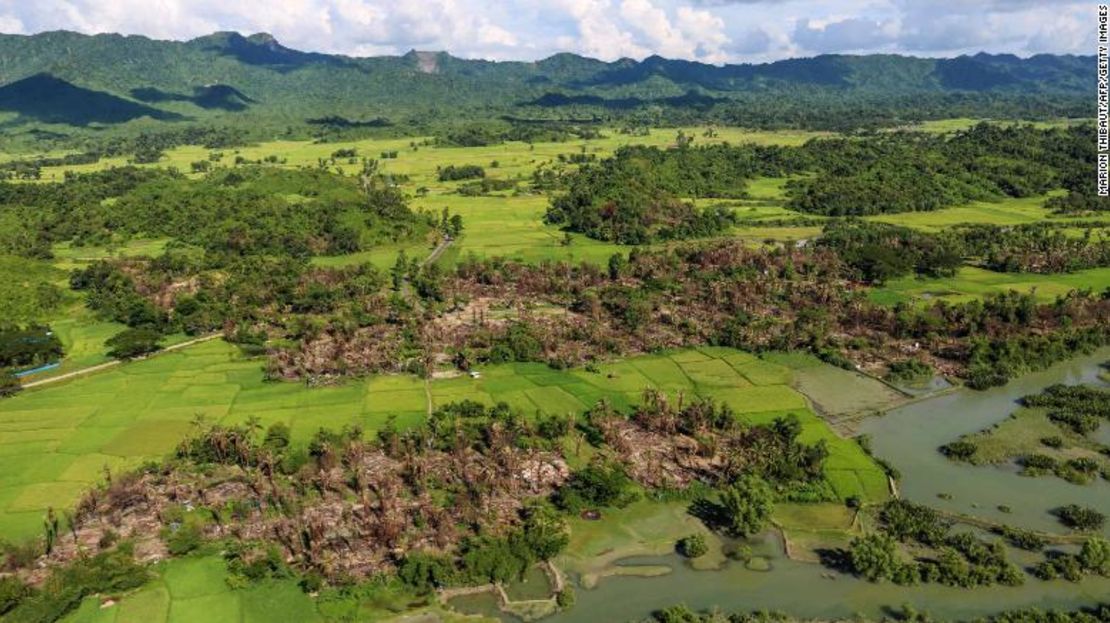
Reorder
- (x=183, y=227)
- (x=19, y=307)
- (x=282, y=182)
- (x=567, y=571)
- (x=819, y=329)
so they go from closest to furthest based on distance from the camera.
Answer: (x=567, y=571) < (x=819, y=329) < (x=19, y=307) < (x=183, y=227) < (x=282, y=182)

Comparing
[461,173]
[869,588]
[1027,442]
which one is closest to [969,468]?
[1027,442]

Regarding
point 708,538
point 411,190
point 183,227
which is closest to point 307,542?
point 708,538

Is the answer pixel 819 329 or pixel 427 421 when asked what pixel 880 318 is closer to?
pixel 819 329

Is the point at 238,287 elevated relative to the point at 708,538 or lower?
elevated

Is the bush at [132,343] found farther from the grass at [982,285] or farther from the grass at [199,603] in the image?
the grass at [982,285]

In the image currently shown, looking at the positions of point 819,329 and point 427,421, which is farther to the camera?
point 819,329

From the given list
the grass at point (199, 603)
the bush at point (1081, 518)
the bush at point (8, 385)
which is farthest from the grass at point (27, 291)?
the bush at point (1081, 518)

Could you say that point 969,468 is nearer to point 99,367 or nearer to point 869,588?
point 869,588

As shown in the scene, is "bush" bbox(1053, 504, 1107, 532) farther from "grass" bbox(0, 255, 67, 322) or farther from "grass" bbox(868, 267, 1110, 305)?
"grass" bbox(0, 255, 67, 322)
